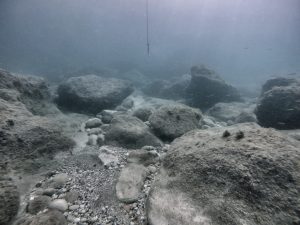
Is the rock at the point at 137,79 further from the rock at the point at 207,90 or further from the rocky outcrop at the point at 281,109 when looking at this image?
the rocky outcrop at the point at 281,109

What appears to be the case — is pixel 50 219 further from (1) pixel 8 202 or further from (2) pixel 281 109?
(2) pixel 281 109

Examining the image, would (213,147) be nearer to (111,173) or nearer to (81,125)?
(111,173)

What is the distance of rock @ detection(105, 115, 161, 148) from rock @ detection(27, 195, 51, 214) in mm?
2441

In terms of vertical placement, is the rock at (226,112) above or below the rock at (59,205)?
below

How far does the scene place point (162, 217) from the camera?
7.73ft

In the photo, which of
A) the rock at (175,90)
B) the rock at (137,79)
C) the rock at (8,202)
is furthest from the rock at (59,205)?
the rock at (137,79)

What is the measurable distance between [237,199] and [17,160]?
3711 mm

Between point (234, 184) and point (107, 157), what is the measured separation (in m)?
2.82

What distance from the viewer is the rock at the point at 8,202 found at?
247cm

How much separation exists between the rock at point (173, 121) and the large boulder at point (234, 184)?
2.61 metres

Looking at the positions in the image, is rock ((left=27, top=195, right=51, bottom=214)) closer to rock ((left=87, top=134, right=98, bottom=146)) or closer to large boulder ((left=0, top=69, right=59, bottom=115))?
rock ((left=87, top=134, right=98, bottom=146))

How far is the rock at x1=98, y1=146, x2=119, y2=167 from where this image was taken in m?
4.13

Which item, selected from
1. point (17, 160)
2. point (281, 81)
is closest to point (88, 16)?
point (281, 81)

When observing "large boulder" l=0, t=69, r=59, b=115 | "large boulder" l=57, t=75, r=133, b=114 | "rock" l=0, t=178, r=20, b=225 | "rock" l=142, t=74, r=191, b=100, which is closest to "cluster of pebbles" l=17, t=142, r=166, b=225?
"rock" l=0, t=178, r=20, b=225
